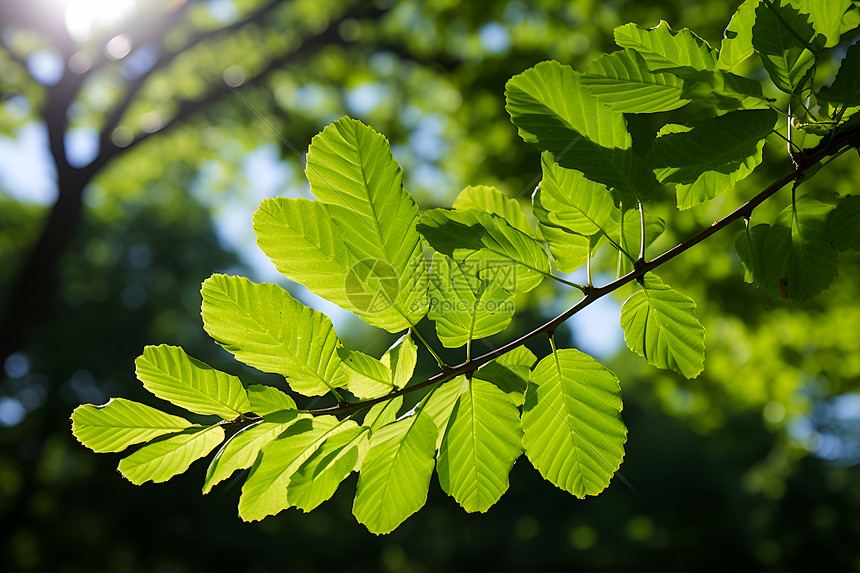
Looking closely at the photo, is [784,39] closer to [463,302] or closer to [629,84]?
[629,84]

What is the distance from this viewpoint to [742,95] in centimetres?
61

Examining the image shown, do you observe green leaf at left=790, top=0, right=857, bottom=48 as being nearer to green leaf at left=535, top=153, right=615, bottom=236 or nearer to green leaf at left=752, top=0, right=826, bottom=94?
green leaf at left=752, top=0, right=826, bottom=94

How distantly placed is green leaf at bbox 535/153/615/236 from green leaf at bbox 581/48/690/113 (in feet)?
0.32

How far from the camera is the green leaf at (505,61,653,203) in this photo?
629 millimetres

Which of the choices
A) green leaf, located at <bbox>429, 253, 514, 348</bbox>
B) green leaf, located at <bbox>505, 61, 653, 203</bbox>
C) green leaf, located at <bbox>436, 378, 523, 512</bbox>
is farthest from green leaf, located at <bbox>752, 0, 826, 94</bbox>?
green leaf, located at <bbox>436, 378, 523, 512</bbox>

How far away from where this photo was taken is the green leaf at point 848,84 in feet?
1.91

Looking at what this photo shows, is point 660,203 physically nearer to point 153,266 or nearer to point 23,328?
point 23,328

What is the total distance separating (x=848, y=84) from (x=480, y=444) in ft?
1.97

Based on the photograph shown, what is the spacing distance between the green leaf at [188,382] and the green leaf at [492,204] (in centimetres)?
40

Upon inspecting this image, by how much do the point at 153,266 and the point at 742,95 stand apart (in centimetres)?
1735

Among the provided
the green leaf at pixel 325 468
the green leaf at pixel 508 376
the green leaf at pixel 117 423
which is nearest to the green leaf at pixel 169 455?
the green leaf at pixel 117 423

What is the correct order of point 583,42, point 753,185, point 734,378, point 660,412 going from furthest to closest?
point 660,412
point 734,378
point 583,42
point 753,185

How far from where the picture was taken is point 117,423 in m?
0.64

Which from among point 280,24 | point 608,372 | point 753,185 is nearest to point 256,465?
point 608,372
